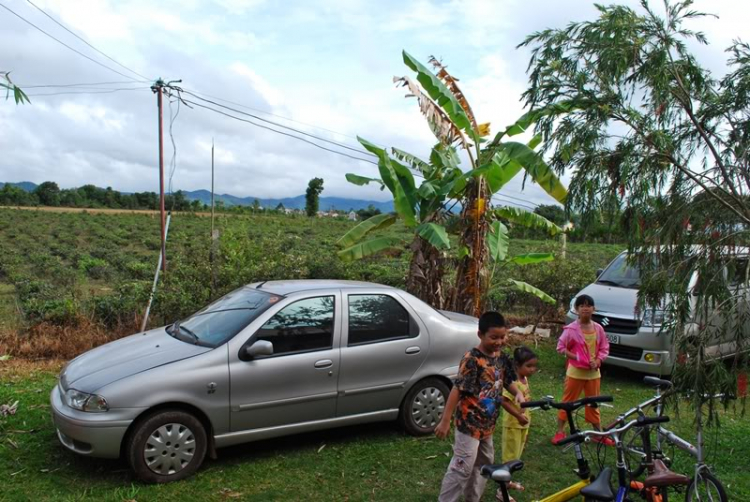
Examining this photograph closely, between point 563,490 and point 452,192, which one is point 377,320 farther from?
point 452,192

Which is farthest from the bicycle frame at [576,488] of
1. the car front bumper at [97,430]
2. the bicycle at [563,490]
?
the car front bumper at [97,430]

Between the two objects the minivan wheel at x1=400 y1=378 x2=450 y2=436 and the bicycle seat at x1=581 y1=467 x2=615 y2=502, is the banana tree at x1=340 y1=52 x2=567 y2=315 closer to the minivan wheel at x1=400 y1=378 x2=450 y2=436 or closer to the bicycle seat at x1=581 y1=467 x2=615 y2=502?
the minivan wheel at x1=400 y1=378 x2=450 y2=436

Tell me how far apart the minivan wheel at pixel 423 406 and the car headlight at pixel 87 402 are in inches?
111

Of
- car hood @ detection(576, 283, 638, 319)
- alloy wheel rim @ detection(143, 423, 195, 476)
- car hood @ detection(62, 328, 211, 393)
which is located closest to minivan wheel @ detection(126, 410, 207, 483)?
alloy wheel rim @ detection(143, 423, 195, 476)

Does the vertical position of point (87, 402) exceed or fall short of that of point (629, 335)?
it falls short

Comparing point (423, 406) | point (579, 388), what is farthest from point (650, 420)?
point (423, 406)

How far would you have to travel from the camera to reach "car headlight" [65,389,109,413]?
4625 mm

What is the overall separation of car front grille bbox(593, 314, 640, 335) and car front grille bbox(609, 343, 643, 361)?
0.22 meters

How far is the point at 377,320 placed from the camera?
597 centimetres

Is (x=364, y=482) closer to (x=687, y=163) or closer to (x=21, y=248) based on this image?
(x=687, y=163)

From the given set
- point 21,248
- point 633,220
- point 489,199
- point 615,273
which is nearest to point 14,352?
point 489,199

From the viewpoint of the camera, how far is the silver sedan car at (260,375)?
471cm

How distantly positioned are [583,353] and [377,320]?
6.90 feet

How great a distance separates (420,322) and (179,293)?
4.64m
